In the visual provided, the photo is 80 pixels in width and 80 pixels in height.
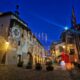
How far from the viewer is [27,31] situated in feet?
144

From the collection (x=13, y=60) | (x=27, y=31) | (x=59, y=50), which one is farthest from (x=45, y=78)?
(x=59, y=50)

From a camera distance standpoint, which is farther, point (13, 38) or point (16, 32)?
point (16, 32)

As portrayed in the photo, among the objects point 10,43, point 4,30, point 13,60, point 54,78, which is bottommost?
point 54,78

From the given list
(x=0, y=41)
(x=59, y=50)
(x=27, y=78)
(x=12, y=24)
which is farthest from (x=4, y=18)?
(x=59, y=50)

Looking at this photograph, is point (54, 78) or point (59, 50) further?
point (59, 50)

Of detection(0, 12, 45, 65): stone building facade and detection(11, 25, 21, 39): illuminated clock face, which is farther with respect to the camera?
detection(11, 25, 21, 39): illuminated clock face

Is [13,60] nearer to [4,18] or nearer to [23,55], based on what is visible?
[23,55]

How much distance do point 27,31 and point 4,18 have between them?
8381mm

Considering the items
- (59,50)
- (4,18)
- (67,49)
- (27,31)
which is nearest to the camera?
(4,18)

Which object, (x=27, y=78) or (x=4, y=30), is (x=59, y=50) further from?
(x=27, y=78)

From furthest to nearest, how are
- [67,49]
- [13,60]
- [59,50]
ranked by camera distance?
[59,50] → [67,49] → [13,60]

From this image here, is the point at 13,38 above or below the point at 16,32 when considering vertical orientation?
below

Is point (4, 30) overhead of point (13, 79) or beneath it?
overhead

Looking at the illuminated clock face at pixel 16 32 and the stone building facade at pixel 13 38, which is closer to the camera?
the stone building facade at pixel 13 38
